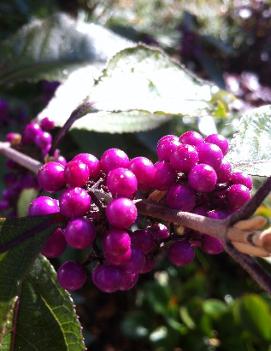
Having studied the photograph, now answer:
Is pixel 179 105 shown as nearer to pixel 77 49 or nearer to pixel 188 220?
pixel 188 220

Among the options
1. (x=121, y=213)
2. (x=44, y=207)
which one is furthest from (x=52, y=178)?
(x=121, y=213)

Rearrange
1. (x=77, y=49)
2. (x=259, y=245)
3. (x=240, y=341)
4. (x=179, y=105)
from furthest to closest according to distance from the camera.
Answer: (x=240, y=341)
(x=77, y=49)
(x=179, y=105)
(x=259, y=245)

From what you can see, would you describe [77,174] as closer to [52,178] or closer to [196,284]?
[52,178]

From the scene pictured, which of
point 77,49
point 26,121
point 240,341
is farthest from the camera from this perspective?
point 240,341

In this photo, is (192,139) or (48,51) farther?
(48,51)

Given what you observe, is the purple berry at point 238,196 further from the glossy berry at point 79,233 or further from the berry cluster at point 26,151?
the berry cluster at point 26,151

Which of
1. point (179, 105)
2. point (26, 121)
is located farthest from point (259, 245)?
point (26, 121)
